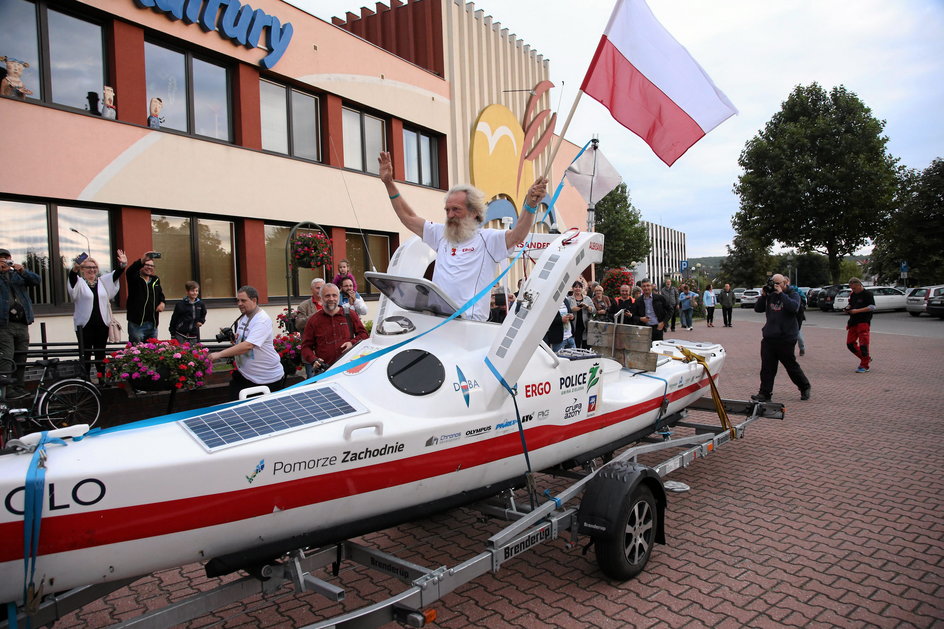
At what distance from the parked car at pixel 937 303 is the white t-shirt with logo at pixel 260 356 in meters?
30.8

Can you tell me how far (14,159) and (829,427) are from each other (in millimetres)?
12561

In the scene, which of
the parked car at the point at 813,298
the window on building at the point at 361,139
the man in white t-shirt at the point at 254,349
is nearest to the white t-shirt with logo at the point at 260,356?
the man in white t-shirt at the point at 254,349

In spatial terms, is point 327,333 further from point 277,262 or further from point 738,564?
point 277,262

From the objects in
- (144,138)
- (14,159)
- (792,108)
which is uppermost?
(792,108)

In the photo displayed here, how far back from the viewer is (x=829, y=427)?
743 centimetres

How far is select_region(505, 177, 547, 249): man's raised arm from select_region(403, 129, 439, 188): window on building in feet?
48.3

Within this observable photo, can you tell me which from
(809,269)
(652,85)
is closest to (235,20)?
(652,85)

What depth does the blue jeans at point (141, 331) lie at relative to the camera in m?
8.83

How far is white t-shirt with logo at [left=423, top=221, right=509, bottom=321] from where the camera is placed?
4004mm

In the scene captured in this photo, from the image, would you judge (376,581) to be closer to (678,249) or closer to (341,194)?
(341,194)

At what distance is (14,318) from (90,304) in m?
0.98

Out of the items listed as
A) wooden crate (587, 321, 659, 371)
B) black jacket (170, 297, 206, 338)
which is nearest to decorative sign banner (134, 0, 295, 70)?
black jacket (170, 297, 206, 338)

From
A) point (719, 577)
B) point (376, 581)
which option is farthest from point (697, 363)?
point (376, 581)

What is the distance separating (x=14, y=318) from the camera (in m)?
7.08
